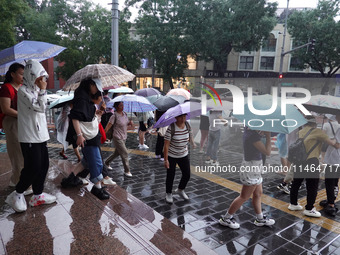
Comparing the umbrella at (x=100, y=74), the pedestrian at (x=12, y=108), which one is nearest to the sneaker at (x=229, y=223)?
the umbrella at (x=100, y=74)

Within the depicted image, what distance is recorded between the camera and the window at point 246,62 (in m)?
35.1

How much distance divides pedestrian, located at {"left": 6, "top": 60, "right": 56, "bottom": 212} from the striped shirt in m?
1.95

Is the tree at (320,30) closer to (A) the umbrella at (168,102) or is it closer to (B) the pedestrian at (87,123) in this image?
(A) the umbrella at (168,102)

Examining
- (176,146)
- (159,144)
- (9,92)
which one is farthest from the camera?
(159,144)

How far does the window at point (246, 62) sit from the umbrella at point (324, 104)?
1278 inches

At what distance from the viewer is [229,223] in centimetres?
406

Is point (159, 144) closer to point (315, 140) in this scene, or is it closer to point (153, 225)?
point (153, 225)

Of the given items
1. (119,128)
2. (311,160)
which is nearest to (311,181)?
(311,160)

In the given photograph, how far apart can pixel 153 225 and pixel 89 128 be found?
1.64 metres

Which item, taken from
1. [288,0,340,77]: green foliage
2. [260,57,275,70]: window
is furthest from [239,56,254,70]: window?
[288,0,340,77]: green foliage

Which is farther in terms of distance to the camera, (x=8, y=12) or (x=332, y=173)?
(x=8, y=12)

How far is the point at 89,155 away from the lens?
13.6 ft

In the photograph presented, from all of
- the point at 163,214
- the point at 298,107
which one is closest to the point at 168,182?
the point at 163,214

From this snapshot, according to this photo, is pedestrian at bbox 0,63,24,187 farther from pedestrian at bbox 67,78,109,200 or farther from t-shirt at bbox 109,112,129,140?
t-shirt at bbox 109,112,129,140
